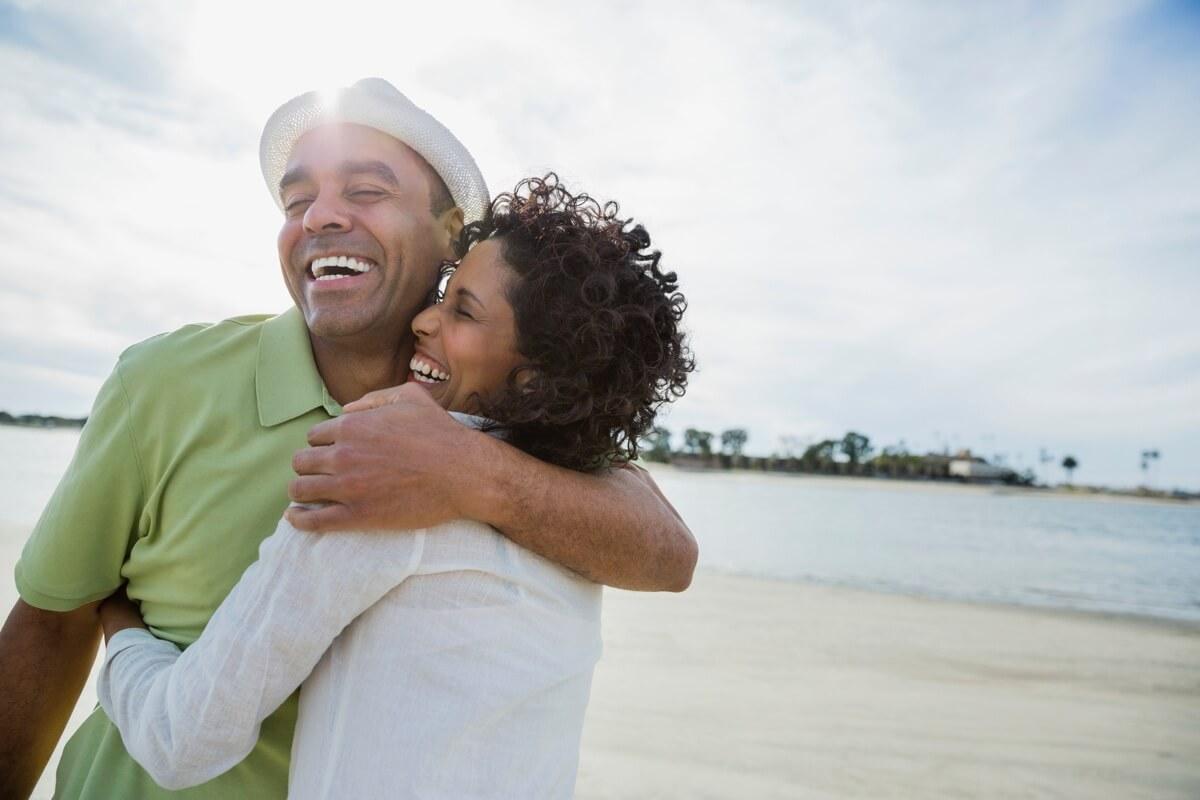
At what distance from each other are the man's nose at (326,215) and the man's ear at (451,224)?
1.05 feet

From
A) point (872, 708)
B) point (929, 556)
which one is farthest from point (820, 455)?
point (872, 708)

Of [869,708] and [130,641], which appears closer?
[130,641]

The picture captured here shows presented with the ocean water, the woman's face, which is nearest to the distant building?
the ocean water

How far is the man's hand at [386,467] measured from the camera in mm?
1374

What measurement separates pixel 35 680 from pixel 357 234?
1.29 metres

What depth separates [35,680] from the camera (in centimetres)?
200

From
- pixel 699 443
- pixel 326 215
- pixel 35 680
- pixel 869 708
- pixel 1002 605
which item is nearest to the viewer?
pixel 35 680

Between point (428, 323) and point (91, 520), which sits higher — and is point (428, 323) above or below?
above

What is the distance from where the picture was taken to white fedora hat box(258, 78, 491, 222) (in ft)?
7.79

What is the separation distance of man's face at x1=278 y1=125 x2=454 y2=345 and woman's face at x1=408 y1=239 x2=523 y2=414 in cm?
32

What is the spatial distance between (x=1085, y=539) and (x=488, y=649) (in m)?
39.7

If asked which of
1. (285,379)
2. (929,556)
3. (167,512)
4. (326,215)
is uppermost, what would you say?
(326,215)

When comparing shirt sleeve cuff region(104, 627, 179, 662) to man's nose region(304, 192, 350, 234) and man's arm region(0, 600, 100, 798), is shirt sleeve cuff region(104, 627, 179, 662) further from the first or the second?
man's nose region(304, 192, 350, 234)

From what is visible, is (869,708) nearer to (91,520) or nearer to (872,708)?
(872,708)
